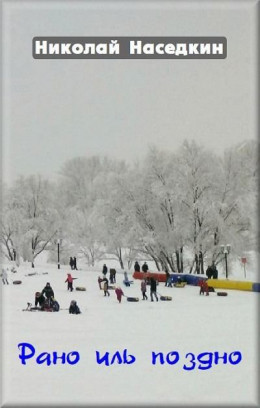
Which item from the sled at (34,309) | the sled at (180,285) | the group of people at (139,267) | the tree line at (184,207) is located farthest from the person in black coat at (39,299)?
the tree line at (184,207)

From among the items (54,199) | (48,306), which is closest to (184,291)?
(48,306)

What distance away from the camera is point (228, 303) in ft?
75.2

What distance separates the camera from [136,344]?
14828 mm

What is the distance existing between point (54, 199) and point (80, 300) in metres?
35.1

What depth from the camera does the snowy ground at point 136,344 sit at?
9891mm

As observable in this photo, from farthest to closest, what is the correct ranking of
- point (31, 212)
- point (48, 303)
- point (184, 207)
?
point (31, 212) < point (184, 207) < point (48, 303)

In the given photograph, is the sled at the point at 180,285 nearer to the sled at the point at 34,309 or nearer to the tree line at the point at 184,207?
the tree line at the point at 184,207

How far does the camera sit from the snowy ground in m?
9.89

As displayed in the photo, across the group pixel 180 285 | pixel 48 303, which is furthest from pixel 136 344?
pixel 180 285

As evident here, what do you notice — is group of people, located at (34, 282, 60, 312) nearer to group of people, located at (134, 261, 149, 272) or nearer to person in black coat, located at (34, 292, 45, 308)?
person in black coat, located at (34, 292, 45, 308)

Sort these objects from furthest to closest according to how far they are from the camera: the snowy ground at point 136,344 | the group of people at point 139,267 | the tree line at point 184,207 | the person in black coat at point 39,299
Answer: the tree line at point 184,207, the group of people at point 139,267, the person in black coat at point 39,299, the snowy ground at point 136,344

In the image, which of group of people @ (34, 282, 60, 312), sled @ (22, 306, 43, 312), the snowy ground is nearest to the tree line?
the snowy ground

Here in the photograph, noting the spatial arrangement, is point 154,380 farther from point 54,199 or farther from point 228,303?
point 54,199

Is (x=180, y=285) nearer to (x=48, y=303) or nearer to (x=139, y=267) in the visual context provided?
→ (x=139, y=267)
